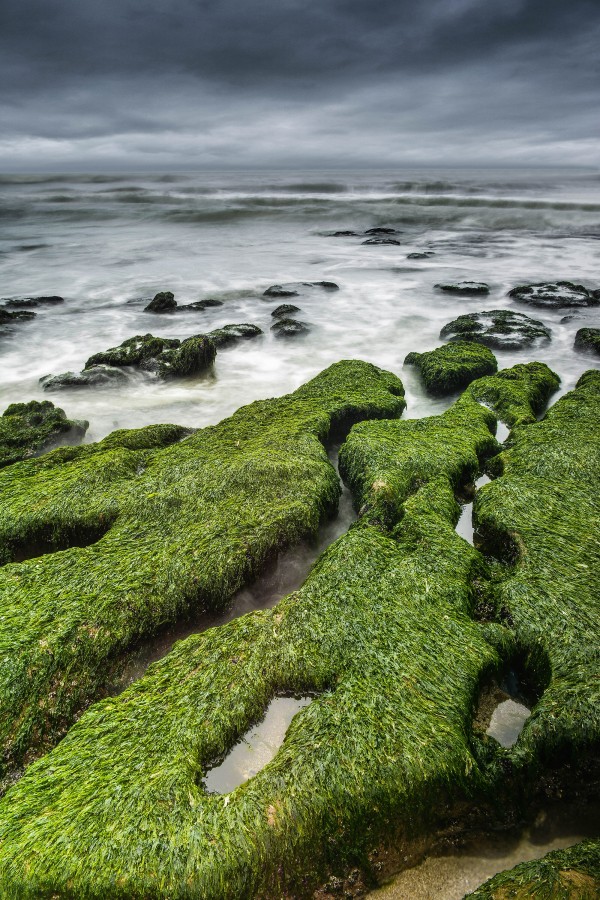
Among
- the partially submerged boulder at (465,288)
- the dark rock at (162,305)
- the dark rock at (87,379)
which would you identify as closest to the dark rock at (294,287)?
the dark rock at (162,305)

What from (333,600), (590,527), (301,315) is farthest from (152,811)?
(301,315)

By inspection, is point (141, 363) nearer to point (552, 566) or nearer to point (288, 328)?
point (288, 328)

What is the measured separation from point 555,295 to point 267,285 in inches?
333

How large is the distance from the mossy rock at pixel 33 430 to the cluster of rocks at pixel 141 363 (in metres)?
1.45

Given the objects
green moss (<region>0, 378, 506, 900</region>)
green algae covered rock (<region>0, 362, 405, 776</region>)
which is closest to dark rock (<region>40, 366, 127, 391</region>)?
green algae covered rock (<region>0, 362, 405, 776</region>)

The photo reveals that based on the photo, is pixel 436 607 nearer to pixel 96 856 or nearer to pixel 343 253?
pixel 96 856

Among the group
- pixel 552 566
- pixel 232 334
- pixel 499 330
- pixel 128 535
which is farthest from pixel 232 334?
pixel 552 566

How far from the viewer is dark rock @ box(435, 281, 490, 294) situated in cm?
1513

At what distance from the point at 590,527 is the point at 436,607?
1.67 meters

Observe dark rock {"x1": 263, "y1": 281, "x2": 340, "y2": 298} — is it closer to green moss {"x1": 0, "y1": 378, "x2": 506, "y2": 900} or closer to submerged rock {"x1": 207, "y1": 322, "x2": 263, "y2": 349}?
submerged rock {"x1": 207, "y1": 322, "x2": 263, "y2": 349}

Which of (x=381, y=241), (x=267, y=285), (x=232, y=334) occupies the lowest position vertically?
(x=267, y=285)

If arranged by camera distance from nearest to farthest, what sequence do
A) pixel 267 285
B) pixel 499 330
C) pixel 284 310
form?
pixel 499 330, pixel 284 310, pixel 267 285

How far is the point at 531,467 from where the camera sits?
5145 mm

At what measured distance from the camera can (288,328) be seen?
11.7 m
